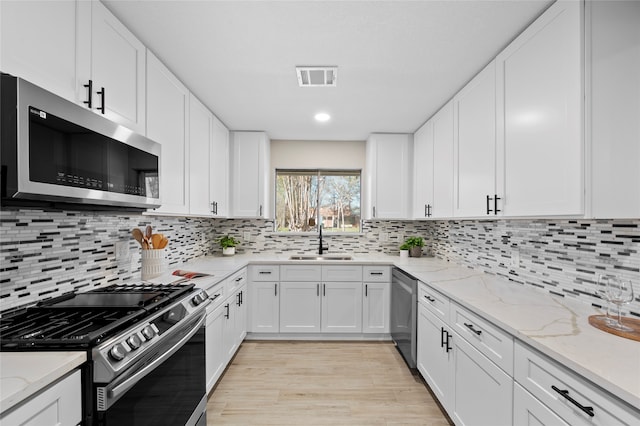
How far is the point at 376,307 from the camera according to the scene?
3213mm

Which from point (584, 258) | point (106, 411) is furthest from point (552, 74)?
point (106, 411)

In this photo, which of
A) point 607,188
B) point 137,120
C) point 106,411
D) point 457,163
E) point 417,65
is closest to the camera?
point 106,411

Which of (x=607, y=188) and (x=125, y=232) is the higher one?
(x=607, y=188)

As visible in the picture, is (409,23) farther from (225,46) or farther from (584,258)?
(584,258)

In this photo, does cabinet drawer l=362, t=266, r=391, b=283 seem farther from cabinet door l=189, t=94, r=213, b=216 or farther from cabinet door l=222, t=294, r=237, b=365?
cabinet door l=189, t=94, r=213, b=216

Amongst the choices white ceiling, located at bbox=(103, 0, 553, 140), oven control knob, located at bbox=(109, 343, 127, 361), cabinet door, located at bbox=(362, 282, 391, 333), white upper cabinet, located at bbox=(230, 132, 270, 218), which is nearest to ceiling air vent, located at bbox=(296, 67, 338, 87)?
white ceiling, located at bbox=(103, 0, 553, 140)

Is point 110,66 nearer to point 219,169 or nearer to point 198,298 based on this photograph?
point 198,298

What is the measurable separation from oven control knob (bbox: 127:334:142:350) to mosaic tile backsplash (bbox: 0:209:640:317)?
24.4 inches

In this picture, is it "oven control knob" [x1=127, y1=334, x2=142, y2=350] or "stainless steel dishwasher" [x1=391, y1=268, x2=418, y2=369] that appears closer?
"oven control knob" [x1=127, y1=334, x2=142, y2=350]

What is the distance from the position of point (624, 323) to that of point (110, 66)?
2.67 meters

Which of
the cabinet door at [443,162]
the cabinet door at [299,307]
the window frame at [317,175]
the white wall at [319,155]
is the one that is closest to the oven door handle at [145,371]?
the cabinet door at [299,307]

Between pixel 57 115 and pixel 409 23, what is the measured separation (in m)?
1.67

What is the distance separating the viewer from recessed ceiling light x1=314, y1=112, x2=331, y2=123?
292cm

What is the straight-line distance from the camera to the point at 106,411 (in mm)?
985
